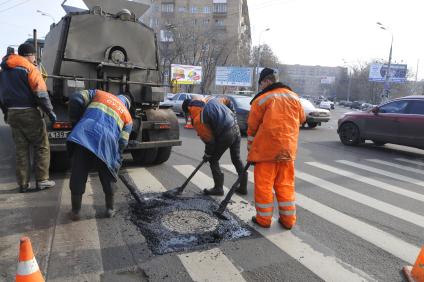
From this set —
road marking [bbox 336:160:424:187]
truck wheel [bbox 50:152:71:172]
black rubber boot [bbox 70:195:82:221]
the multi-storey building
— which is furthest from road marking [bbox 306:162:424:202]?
the multi-storey building

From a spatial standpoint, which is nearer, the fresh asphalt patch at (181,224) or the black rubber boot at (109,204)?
the fresh asphalt patch at (181,224)

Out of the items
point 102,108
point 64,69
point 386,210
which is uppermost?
point 64,69

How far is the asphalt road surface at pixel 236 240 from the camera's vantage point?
3168mm

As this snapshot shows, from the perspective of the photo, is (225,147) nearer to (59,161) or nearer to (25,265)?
(59,161)

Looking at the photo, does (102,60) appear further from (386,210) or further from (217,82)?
(217,82)

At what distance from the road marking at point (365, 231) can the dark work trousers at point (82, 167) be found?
268cm

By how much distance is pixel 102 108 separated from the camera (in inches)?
157

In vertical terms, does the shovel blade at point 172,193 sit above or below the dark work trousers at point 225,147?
below

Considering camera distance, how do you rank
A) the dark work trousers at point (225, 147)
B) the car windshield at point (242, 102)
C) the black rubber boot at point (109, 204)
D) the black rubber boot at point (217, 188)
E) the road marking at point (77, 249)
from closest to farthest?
the road marking at point (77, 249)
the black rubber boot at point (109, 204)
the dark work trousers at point (225, 147)
the black rubber boot at point (217, 188)
the car windshield at point (242, 102)

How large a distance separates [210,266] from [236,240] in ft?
2.10

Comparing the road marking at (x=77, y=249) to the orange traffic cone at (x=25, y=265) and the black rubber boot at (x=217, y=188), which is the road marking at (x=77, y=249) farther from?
the black rubber boot at (x=217, y=188)

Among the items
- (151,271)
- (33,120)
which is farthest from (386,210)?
(33,120)

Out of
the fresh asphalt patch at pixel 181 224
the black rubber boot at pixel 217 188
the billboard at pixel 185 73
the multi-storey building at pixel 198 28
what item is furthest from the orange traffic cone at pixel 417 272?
the billboard at pixel 185 73

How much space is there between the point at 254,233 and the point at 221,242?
0.45 metres
